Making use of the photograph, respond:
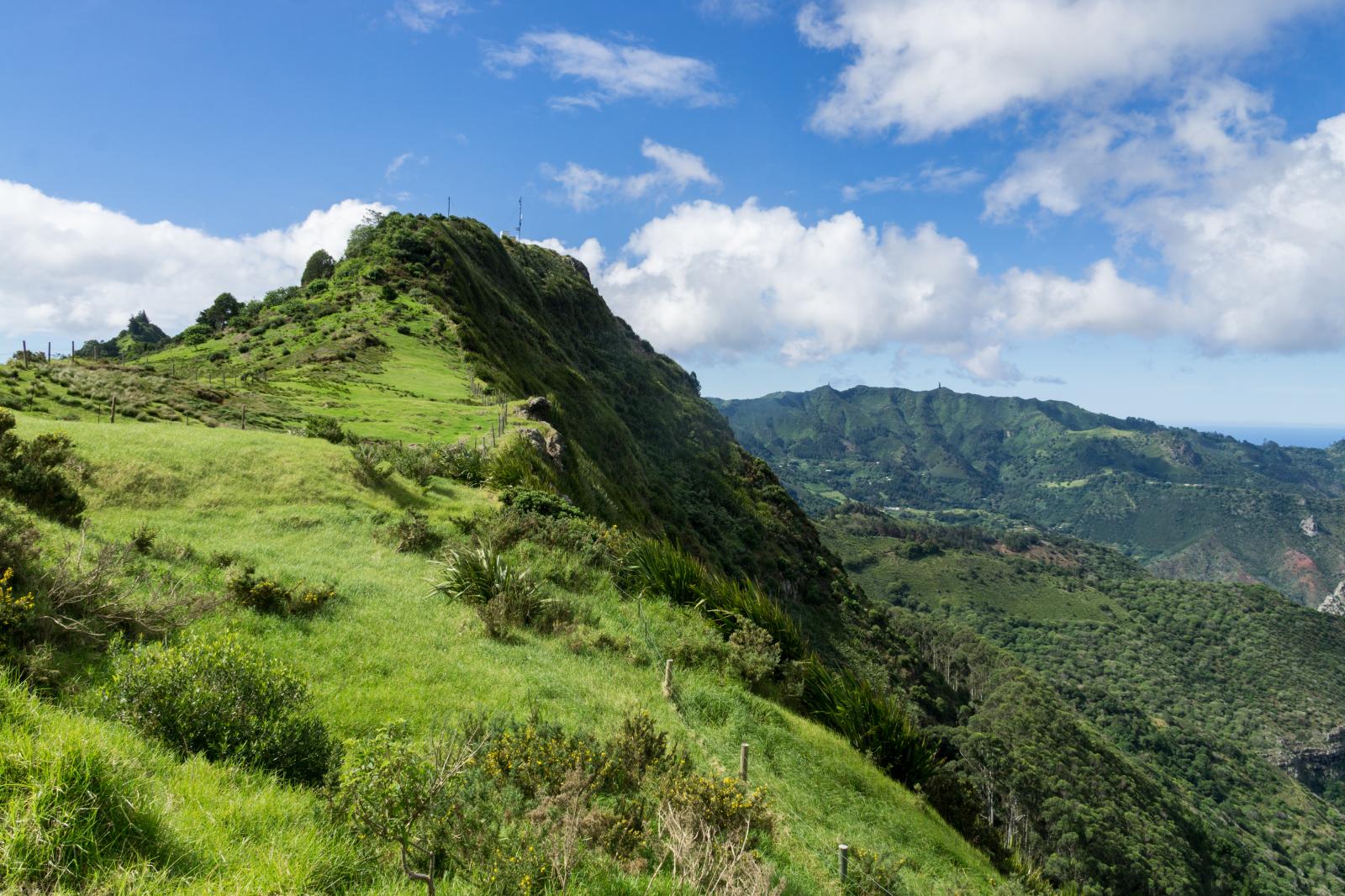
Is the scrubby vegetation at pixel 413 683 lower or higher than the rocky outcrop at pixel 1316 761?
higher

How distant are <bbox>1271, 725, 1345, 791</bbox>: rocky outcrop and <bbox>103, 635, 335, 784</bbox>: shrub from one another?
18149 cm

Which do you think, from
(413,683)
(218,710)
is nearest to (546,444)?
(413,683)

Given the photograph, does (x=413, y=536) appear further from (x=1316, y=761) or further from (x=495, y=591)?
(x=1316, y=761)

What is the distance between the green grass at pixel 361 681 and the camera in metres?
4.29

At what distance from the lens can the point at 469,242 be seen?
76.6 meters

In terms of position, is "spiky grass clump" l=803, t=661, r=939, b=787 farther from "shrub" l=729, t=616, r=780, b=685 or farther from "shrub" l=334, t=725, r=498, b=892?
"shrub" l=334, t=725, r=498, b=892

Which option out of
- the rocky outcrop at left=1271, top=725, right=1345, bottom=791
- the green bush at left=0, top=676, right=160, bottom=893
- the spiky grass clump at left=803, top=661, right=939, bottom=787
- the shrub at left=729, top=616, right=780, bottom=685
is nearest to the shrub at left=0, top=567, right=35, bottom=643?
the green bush at left=0, top=676, right=160, bottom=893

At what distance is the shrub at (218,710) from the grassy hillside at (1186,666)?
372 ft

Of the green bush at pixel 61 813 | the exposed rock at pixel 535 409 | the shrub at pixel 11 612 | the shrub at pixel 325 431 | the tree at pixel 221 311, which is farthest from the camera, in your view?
the tree at pixel 221 311

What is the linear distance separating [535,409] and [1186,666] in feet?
606

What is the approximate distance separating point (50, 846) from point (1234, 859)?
11494 cm

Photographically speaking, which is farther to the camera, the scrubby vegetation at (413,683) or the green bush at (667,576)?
the green bush at (667,576)

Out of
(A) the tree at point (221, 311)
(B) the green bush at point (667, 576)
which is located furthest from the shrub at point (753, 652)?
(A) the tree at point (221, 311)

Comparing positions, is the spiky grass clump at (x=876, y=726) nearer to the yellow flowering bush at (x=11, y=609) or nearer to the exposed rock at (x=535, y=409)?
the yellow flowering bush at (x=11, y=609)
